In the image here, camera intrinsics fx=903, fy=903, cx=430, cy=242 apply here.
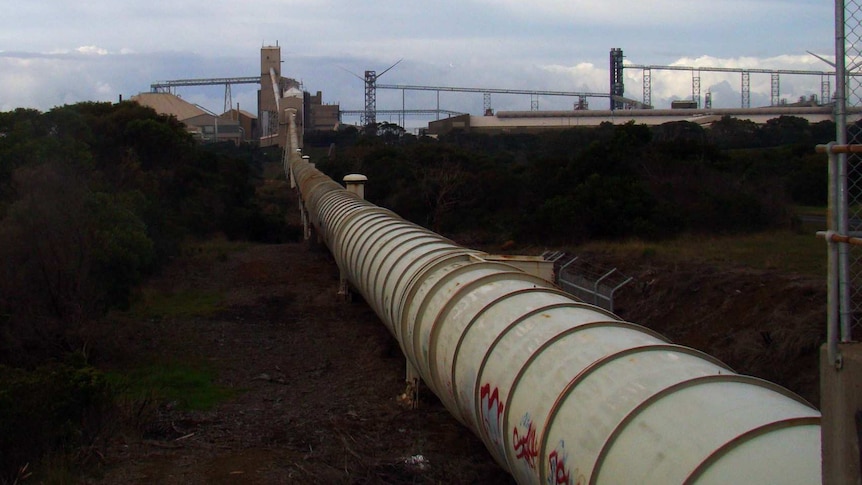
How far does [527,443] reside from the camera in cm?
617

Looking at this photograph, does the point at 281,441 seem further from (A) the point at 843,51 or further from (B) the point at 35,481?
(A) the point at 843,51

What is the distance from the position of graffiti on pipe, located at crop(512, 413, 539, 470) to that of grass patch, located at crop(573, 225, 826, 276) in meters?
11.5

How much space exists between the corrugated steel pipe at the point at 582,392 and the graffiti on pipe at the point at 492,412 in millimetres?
12

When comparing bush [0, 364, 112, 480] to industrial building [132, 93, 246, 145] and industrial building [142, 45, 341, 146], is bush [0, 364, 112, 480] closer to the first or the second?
industrial building [142, 45, 341, 146]

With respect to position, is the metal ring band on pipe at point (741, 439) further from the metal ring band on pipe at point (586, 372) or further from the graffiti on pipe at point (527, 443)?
the graffiti on pipe at point (527, 443)

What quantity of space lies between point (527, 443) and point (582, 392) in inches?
24.9

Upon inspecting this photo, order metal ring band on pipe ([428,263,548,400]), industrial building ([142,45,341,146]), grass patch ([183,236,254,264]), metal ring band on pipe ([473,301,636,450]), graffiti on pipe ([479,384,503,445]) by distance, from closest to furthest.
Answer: graffiti on pipe ([479,384,503,445]), metal ring band on pipe ([473,301,636,450]), metal ring band on pipe ([428,263,548,400]), grass patch ([183,236,254,264]), industrial building ([142,45,341,146])

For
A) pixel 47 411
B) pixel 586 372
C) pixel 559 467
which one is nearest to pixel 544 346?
pixel 586 372

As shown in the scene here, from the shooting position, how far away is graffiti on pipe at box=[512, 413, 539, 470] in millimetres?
6035

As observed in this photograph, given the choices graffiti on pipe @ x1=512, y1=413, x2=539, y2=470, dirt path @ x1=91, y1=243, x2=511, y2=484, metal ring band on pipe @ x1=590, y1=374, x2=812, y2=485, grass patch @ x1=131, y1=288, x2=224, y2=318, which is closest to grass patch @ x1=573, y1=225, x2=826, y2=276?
dirt path @ x1=91, y1=243, x2=511, y2=484

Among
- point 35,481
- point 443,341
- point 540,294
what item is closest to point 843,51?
point 540,294

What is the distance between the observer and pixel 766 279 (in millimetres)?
16406

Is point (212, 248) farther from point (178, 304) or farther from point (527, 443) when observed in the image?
point (527, 443)

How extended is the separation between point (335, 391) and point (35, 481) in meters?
5.17
